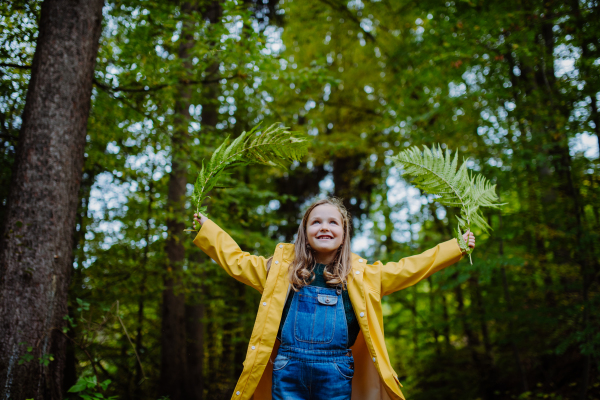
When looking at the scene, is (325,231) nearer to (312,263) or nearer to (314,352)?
(312,263)

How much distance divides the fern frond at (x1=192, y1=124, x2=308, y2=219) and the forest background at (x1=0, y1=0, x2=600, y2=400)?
1.69m

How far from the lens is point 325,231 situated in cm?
295

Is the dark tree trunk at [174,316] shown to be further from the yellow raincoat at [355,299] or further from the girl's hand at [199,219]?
the yellow raincoat at [355,299]

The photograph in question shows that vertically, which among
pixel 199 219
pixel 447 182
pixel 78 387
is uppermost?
pixel 447 182

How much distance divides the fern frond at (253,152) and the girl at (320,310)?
0.37 m

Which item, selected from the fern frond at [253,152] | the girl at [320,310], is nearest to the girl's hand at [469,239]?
the girl at [320,310]

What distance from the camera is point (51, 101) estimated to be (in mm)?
3352

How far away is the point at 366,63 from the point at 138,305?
8.79 metres

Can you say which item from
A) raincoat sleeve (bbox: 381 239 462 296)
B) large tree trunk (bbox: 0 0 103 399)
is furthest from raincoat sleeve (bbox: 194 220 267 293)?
large tree trunk (bbox: 0 0 103 399)

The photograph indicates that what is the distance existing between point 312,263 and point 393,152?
300 inches

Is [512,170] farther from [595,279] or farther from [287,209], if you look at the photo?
[287,209]

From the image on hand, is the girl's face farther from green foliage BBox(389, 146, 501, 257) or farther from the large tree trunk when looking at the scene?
the large tree trunk

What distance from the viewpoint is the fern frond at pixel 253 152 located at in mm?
3141

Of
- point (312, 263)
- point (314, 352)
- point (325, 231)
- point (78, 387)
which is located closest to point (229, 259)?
point (312, 263)
